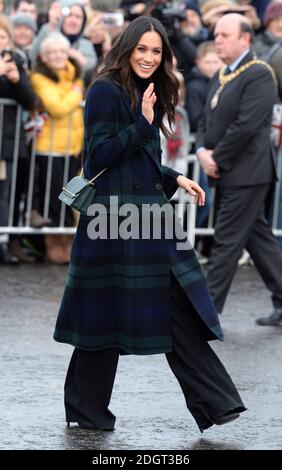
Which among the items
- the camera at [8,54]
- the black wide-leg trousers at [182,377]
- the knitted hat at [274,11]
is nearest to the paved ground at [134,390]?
the black wide-leg trousers at [182,377]

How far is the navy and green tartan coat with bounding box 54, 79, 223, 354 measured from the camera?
605 cm

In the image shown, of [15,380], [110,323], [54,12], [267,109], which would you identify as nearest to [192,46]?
[54,12]

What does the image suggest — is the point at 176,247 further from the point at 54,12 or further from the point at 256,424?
the point at 54,12

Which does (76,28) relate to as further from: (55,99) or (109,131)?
(109,131)

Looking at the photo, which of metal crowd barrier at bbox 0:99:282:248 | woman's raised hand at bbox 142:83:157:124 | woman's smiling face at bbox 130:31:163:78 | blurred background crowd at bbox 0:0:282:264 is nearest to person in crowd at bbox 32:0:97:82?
blurred background crowd at bbox 0:0:282:264

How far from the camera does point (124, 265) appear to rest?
610 centimetres

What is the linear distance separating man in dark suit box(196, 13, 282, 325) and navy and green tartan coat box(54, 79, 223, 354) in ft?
9.94

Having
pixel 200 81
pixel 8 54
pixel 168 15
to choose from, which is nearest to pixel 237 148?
pixel 8 54

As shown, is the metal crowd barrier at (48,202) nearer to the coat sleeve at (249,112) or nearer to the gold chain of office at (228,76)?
the gold chain of office at (228,76)

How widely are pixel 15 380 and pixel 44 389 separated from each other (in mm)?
237

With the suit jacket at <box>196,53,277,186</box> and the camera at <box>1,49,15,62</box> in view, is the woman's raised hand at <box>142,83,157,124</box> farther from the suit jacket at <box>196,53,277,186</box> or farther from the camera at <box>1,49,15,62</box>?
the camera at <box>1,49,15,62</box>

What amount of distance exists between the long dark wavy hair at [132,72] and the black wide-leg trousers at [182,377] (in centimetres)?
85

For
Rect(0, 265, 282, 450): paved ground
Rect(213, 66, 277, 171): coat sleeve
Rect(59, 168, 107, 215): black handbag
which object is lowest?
Rect(0, 265, 282, 450): paved ground
